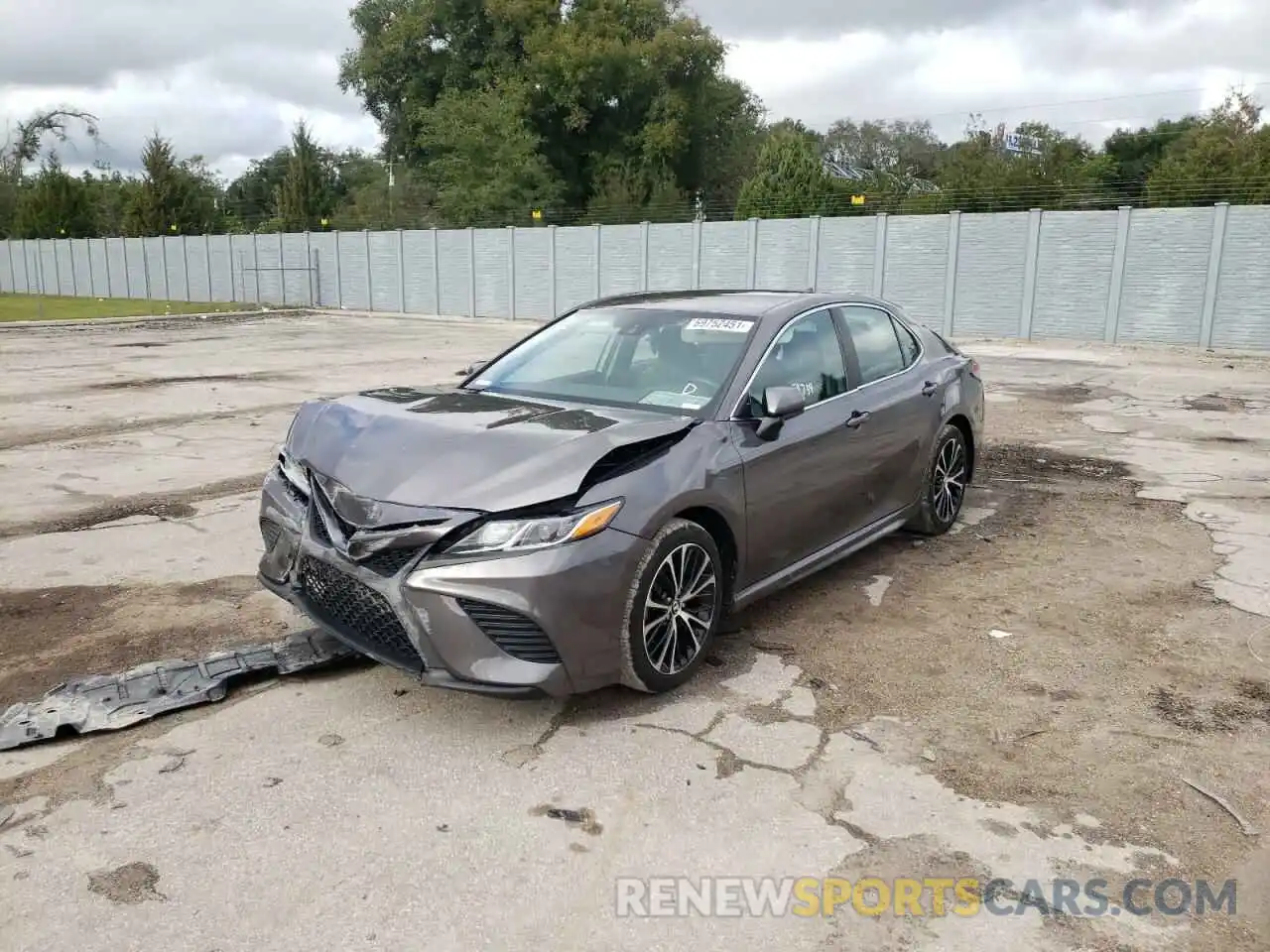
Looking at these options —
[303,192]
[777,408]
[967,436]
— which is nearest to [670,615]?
[777,408]

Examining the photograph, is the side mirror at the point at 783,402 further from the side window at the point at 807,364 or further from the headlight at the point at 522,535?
Result: the headlight at the point at 522,535

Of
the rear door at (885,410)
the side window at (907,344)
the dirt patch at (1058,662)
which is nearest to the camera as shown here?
the dirt patch at (1058,662)

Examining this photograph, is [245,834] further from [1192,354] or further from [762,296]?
[1192,354]

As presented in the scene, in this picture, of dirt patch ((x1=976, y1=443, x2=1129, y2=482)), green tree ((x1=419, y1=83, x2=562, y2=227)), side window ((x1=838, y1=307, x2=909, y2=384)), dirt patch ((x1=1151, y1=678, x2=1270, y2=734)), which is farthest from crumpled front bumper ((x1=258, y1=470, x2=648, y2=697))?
green tree ((x1=419, y1=83, x2=562, y2=227))

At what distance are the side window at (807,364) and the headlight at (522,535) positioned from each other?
1.27 meters

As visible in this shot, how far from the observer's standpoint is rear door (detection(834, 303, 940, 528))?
5328 millimetres

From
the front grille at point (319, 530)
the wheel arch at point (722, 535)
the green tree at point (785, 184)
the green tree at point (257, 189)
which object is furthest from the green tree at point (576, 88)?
the front grille at point (319, 530)

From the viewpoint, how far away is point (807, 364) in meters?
5.13

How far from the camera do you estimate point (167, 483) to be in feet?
26.1

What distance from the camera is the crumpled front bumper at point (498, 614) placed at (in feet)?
11.6

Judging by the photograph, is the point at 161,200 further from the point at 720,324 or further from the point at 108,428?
the point at 720,324

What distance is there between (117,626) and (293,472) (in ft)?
4.51

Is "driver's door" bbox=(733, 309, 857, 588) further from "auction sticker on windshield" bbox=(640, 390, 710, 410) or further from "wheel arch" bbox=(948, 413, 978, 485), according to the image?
"wheel arch" bbox=(948, 413, 978, 485)

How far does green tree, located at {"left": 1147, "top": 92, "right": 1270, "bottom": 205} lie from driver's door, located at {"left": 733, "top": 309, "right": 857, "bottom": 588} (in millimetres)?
21500
